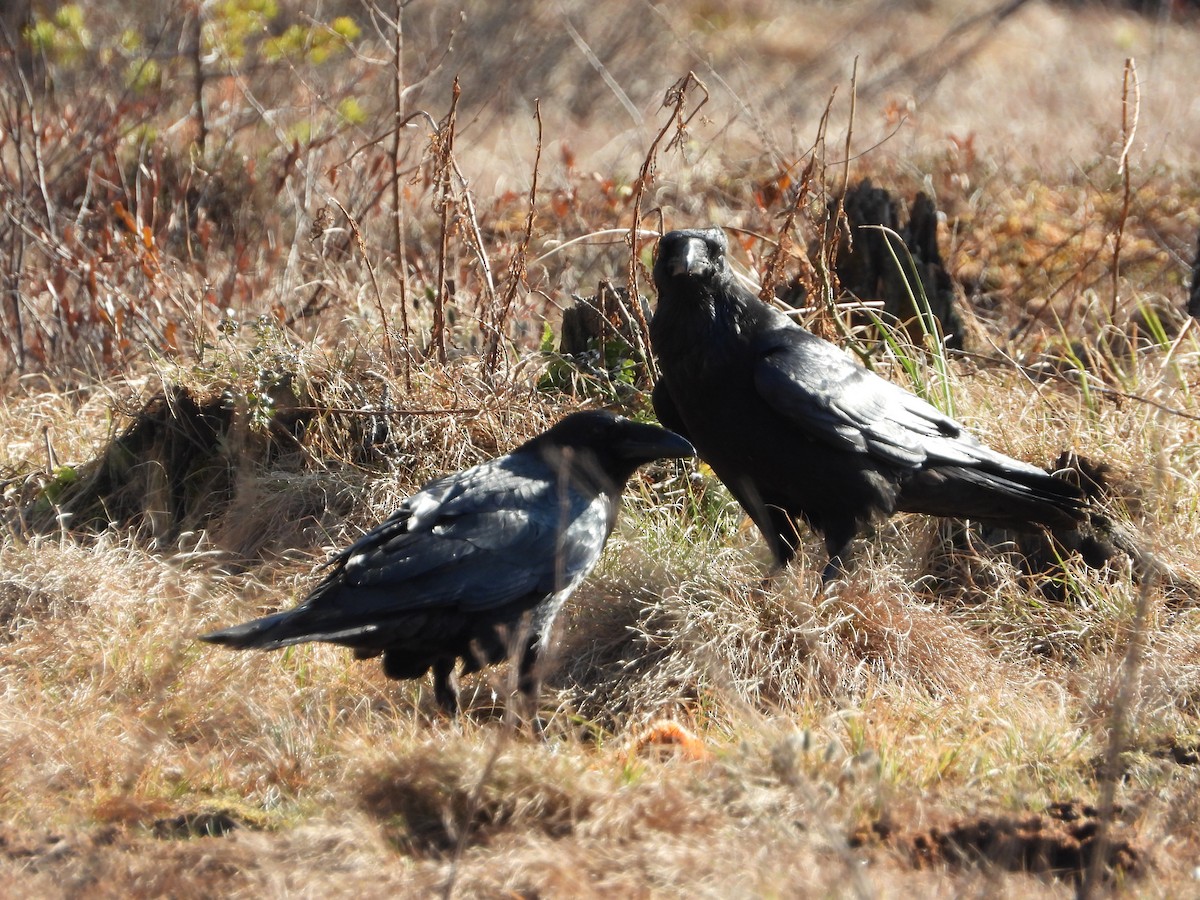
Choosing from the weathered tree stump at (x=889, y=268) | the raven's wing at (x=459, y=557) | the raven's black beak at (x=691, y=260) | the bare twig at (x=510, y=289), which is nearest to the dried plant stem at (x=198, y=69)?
the bare twig at (x=510, y=289)

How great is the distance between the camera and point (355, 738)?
12.0ft

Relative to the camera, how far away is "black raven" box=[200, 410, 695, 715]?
3730mm

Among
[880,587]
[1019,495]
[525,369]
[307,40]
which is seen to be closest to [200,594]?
[525,369]

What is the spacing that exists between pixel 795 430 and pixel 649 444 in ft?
1.89

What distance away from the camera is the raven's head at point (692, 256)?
4.55m

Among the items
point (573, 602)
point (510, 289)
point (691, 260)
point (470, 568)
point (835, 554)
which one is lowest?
point (573, 602)

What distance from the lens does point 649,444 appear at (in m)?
4.36

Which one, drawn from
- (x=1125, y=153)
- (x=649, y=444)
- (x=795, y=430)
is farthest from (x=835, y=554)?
(x=1125, y=153)

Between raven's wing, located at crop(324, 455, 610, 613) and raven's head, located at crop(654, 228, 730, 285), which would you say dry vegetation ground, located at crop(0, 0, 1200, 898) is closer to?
raven's wing, located at crop(324, 455, 610, 613)

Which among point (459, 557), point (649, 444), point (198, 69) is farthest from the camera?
point (198, 69)

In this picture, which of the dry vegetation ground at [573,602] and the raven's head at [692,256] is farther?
the raven's head at [692,256]

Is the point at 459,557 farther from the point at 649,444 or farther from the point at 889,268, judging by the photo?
the point at 889,268

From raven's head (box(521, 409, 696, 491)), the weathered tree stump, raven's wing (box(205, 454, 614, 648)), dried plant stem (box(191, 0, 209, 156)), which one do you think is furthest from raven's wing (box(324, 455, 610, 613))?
dried plant stem (box(191, 0, 209, 156))

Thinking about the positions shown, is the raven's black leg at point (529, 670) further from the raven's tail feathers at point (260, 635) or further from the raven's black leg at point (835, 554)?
the raven's black leg at point (835, 554)
